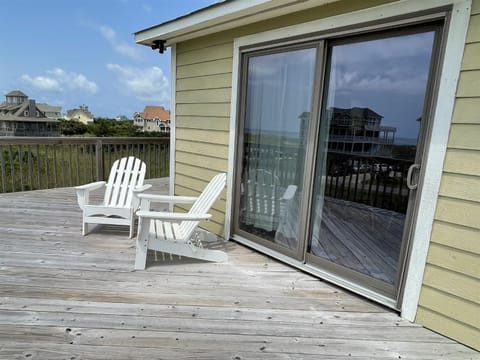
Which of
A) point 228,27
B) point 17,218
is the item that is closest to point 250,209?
point 228,27

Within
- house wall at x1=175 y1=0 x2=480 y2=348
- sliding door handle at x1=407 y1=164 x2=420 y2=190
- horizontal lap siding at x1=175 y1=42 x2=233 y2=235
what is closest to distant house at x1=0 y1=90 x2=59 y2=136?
horizontal lap siding at x1=175 y1=42 x2=233 y2=235

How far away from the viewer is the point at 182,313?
1.90 m

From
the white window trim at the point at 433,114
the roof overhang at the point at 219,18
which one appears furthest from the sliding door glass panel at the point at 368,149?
the roof overhang at the point at 219,18

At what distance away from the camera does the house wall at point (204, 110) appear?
3133 mm

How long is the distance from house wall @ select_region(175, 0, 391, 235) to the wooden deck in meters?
1.10

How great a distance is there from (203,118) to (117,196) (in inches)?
52.7

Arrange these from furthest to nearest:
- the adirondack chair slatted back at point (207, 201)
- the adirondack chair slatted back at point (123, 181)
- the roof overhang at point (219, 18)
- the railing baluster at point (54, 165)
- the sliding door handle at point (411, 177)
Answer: the railing baluster at point (54, 165) → the adirondack chair slatted back at point (123, 181) → the adirondack chair slatted back at point (207, 201) → the roof overhang at point (219, 18) → the sliding door handle at point (411, 177)

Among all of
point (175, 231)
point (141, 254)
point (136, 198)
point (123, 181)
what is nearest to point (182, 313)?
point (141, 254)

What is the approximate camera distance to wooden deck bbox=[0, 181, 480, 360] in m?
1.59

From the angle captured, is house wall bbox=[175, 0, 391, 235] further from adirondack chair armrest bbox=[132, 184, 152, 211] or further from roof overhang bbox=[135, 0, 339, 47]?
adirondack chair armrest bbox=[132, 184, 152, 211]

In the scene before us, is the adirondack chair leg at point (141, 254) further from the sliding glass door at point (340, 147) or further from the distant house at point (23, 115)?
the distant house at point (23, 115)

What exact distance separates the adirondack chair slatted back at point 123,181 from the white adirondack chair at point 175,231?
0.61 metres

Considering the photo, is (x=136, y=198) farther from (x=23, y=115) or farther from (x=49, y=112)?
(x=49, y=112)

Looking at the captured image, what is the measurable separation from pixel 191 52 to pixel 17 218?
2857 millimetres
